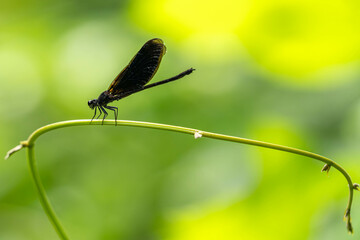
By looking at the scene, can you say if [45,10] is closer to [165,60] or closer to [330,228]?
[165,60]

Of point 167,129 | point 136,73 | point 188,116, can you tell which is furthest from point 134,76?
point 167,129

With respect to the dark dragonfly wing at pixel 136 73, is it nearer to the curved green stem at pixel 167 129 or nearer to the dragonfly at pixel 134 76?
the dragonfly at pixel 134 76

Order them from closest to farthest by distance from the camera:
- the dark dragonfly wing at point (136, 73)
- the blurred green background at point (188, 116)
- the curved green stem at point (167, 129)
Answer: the curved green stem at point (167, 129)
the blurred green background at point (188, 116)
the dark dragonfly wing at point (136, 73)

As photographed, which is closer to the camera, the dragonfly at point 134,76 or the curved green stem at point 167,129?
the curved green stem at point 167,129

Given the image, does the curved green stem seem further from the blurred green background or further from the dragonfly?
the dragonfly

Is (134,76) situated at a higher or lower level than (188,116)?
higher

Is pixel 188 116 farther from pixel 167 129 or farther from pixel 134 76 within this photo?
pixel 167 129

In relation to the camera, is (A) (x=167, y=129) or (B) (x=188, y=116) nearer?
(A) (x=167, y=129)

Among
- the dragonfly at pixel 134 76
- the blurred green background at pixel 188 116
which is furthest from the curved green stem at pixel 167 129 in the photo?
the dragonfly at pixel 134 76
